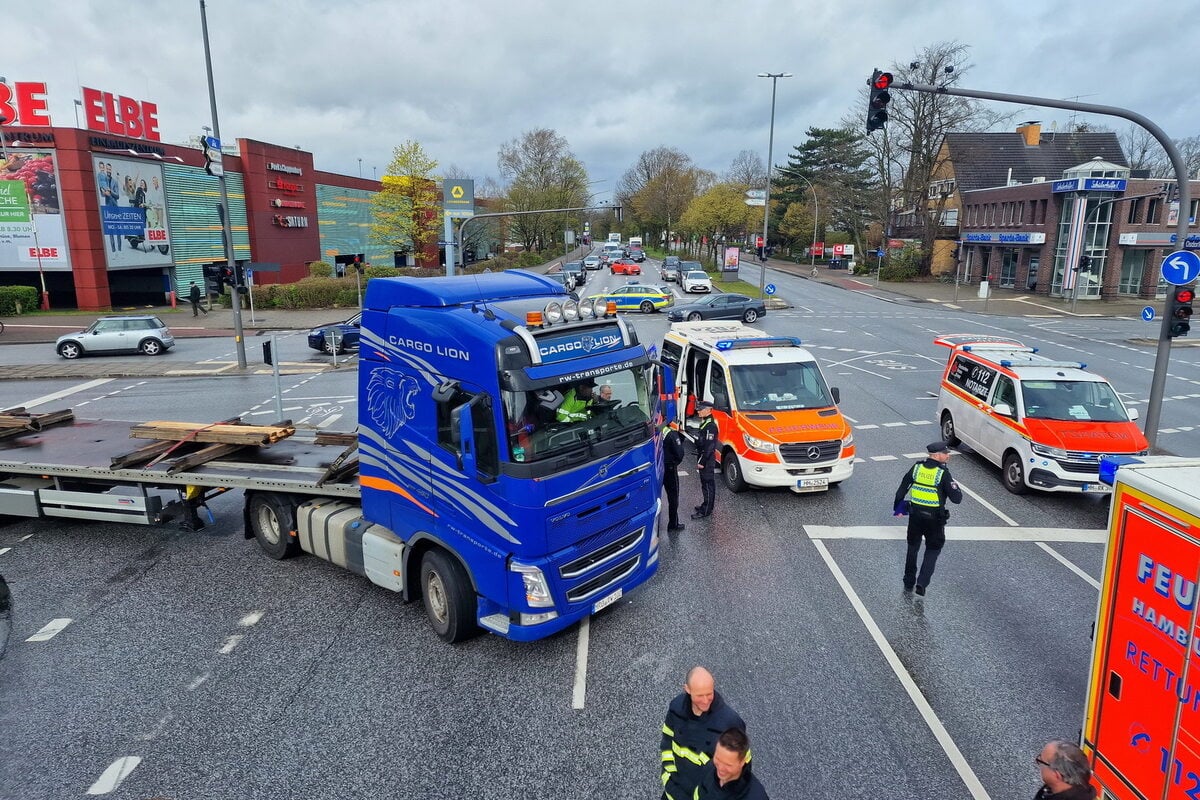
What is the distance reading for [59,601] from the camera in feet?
27.1

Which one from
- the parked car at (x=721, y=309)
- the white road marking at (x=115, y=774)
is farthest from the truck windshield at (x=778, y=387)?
the parked car at (x=721, y=309)

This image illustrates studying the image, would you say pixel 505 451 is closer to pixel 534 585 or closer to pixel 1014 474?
pixel 534 585

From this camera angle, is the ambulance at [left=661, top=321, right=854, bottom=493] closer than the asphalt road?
No

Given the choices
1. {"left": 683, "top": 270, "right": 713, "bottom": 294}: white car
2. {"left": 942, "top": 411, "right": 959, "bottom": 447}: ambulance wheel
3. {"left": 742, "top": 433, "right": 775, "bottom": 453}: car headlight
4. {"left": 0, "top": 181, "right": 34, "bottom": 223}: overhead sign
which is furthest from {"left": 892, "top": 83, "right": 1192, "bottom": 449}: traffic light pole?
{"left": 0, "top": 181, "right": 34, "bottom": 223}: overhead sign

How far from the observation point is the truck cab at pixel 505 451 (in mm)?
6262

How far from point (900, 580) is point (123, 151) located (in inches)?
1744

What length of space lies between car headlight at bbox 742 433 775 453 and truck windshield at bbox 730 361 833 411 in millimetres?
623

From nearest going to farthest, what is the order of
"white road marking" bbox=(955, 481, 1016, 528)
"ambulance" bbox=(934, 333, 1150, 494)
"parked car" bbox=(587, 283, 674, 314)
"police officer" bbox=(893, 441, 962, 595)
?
"police officer" bbox=(893, 441, 962, 595) < "white road marking" bbox=(955, 481, 1016, 528) < "ambulance" bbox=(934, 333, 1150, 494) < "parked car" bbox=(587, 283, 674, 314)

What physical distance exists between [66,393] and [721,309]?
25.3 meters

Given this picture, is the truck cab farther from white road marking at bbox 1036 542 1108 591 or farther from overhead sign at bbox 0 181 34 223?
overhead sign at bbox 0 181 34 223

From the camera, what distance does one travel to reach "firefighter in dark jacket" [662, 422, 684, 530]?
9523 millimetres

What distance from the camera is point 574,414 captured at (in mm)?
6672

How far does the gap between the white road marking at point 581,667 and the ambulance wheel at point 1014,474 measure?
7.57 m

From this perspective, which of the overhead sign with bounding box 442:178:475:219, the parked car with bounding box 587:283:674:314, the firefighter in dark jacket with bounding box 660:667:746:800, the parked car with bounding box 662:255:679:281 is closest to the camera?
the firefighter in dark jacket with bounding box 660:667:746:800
